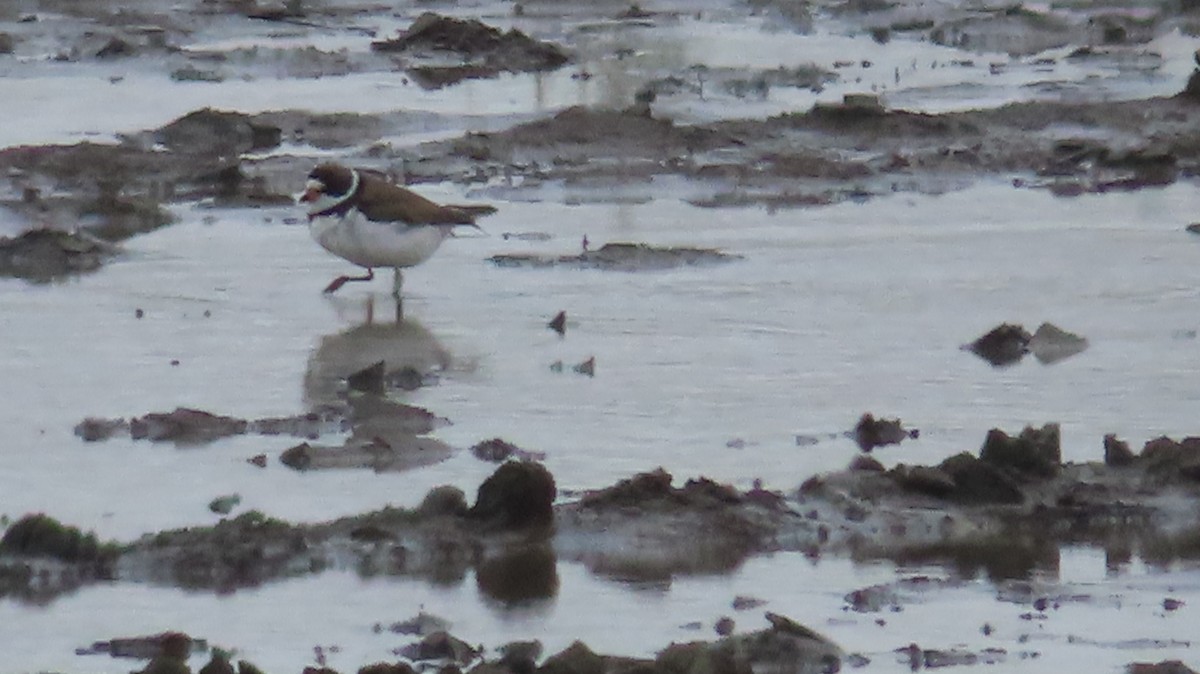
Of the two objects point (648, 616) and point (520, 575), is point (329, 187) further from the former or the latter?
point (648, 616)

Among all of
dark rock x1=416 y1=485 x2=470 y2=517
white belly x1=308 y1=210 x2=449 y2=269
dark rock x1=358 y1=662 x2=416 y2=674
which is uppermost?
white belly x1=308 y1=210 x2=449 y2=269

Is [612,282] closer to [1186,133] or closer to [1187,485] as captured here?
[1187,485]

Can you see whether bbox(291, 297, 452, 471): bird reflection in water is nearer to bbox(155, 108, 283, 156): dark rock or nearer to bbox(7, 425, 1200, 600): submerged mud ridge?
bbox(7, 425, 1200, 600): submerged mud ridge

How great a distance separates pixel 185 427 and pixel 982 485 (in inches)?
101

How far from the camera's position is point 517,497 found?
7449 millimetres

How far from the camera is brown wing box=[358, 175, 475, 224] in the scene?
37.3ft

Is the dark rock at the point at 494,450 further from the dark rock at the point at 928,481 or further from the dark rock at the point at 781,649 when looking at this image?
the dark rock at the point at 781,649

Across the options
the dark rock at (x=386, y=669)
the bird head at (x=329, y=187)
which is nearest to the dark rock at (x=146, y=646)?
the dark rock at (x=386, y=669)

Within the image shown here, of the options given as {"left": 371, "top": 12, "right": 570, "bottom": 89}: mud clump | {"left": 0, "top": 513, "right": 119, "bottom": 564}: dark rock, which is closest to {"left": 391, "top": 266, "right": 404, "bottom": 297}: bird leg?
{"left": 0, "top": 513, "right": 119, "bottom": 564}: dark rock

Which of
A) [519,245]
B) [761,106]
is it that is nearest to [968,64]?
[761,106]

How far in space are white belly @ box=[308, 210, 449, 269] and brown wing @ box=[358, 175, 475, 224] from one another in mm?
40

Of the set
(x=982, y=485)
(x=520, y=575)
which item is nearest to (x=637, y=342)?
(x=982, y=485)

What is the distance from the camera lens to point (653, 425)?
8.97 metres

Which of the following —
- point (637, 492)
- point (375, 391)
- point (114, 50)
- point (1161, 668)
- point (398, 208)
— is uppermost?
point (114, 50)
